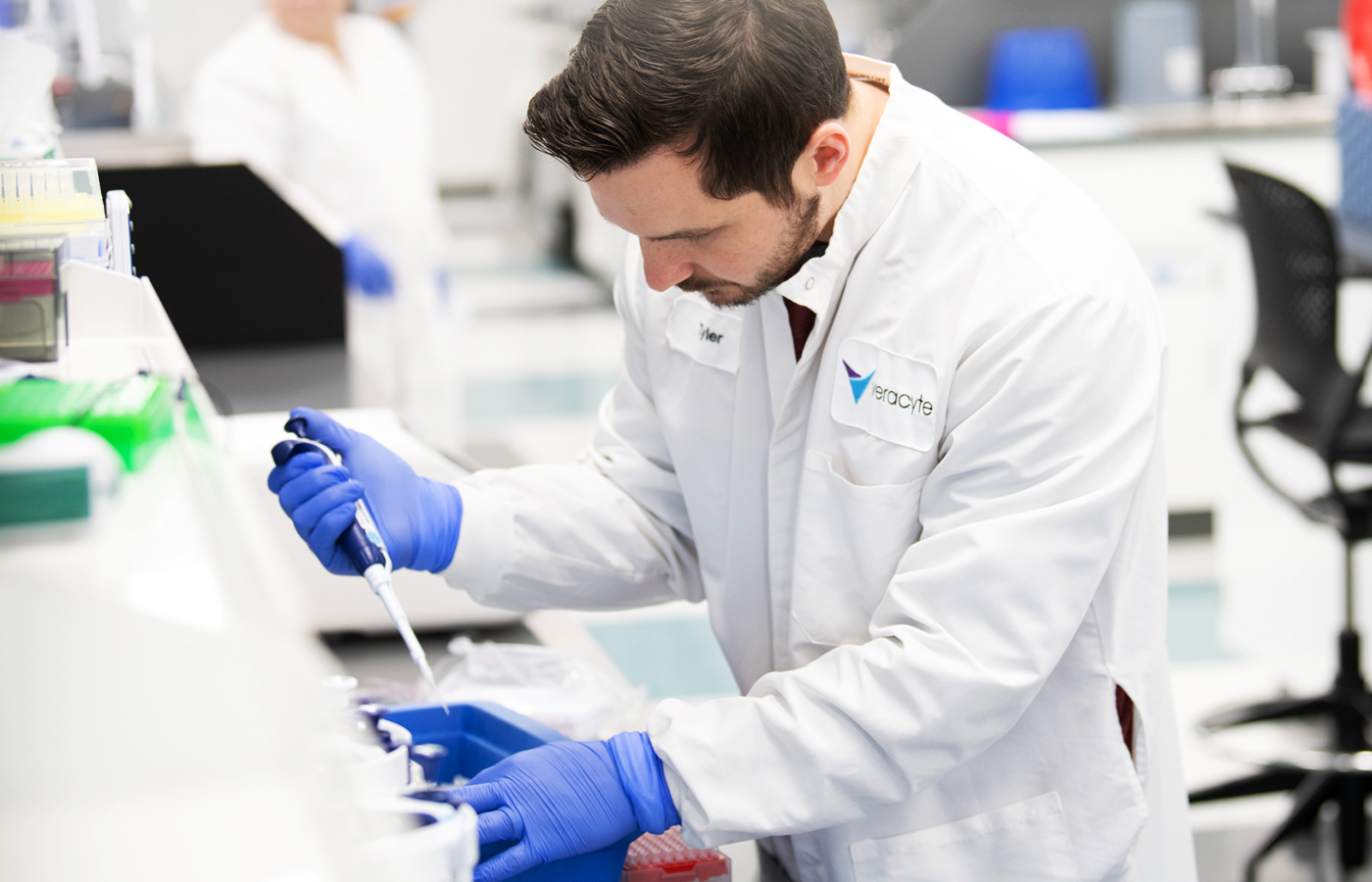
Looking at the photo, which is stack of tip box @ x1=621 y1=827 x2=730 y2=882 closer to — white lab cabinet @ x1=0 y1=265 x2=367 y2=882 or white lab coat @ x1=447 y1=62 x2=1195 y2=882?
white lab coat @ x1=447 y1=62 x2=1195 y2=882

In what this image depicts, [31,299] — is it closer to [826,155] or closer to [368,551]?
[368,551]

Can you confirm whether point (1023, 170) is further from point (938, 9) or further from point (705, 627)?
point (938, 9)

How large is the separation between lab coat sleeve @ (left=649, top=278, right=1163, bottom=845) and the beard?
0.57 ft

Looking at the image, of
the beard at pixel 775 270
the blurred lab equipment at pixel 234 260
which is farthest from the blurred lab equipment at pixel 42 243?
the blurred lab equipment at pixel 234 260

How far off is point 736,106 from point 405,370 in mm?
2326

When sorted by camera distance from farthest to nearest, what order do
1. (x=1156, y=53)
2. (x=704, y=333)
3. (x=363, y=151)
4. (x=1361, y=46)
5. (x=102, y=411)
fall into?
(x=1156, y=53)
(x=363, y=151)
(x=1361, y=46)
(x=704, y=333)
(x=102, y=411)

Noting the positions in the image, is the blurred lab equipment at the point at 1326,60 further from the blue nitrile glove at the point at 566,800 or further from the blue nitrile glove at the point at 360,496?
the blue nitrile glove at the point at 566,800

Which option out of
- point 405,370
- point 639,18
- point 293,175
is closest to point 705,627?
point 405,370

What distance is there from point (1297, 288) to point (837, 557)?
1.73 m

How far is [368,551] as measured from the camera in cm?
103


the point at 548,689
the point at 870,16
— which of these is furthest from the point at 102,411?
the point at 870,16

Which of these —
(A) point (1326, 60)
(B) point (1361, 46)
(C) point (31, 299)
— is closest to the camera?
(C) point (31, 299)

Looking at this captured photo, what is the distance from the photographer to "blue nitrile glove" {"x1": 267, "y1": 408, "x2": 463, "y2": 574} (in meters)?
1.04

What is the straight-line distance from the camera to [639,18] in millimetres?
959
